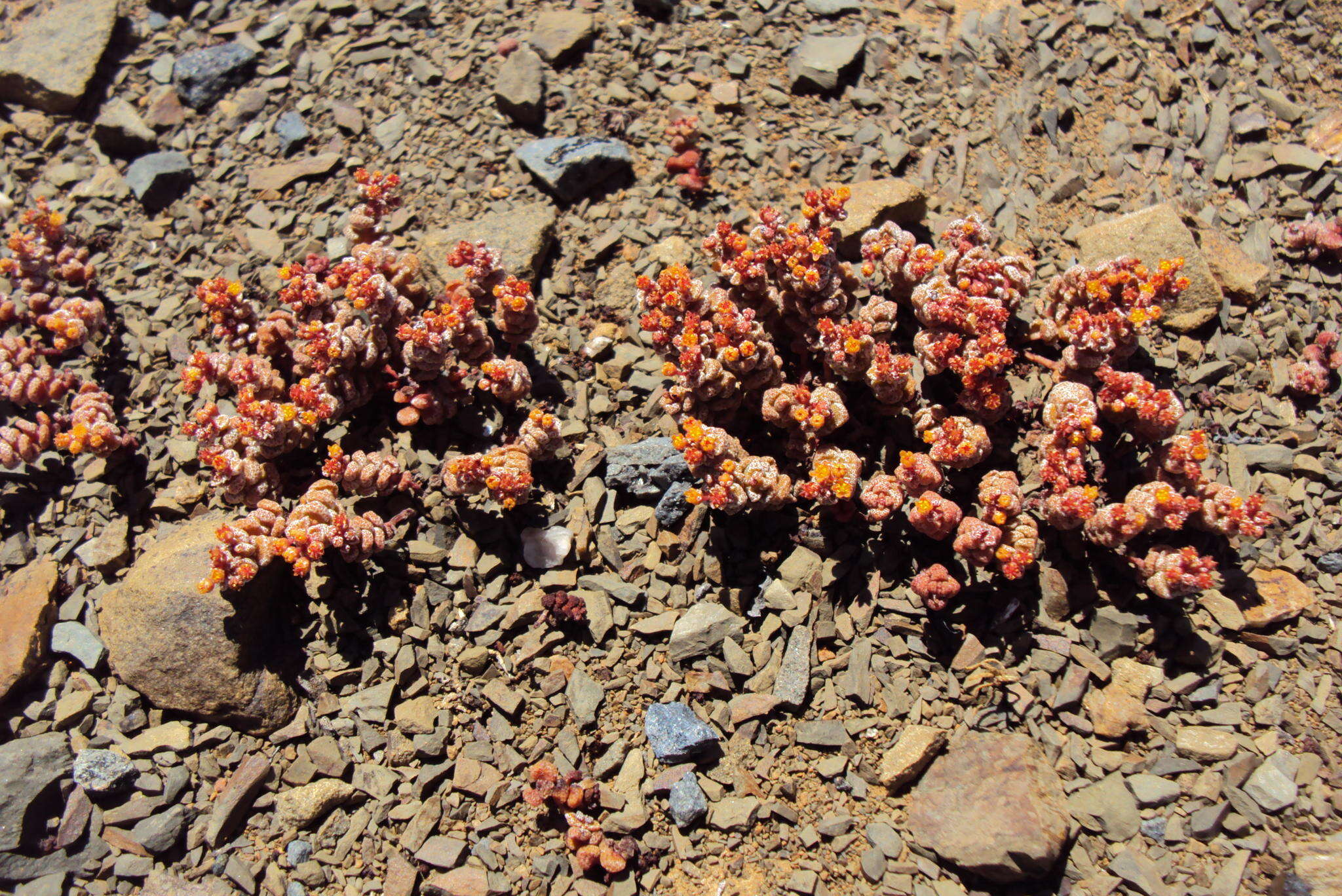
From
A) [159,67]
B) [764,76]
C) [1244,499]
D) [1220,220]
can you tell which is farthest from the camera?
[159,67]

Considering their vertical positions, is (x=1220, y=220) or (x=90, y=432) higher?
(x=1220, y=220)

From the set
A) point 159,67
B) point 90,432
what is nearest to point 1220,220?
point 90,432

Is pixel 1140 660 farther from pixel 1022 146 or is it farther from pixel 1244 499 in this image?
pixel 1022 146

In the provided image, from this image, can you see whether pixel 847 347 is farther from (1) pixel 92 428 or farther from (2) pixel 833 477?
(1) pixel 92 428

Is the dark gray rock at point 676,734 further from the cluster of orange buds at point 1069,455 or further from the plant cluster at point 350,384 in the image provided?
the cluster of orange buds at point 1069,455

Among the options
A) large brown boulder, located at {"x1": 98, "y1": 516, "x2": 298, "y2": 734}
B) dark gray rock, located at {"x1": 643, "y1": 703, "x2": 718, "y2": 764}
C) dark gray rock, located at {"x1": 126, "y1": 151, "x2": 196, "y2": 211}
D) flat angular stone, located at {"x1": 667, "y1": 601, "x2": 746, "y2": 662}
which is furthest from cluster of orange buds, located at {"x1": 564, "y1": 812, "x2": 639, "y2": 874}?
dark gray rock, located at {"x1": 126, "y1": 151, "x2": 196, "y2": 211}

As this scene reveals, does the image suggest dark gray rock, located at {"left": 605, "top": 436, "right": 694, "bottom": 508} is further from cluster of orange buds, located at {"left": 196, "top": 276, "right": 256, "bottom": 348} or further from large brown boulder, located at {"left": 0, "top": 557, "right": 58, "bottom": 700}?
large brown boulder, located at {"left": 0, "top": 557, "right": 58, "bottom": 700}

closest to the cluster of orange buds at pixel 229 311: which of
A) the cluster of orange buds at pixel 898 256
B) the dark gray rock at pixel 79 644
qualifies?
the dark gray rock at pixel 79 644
